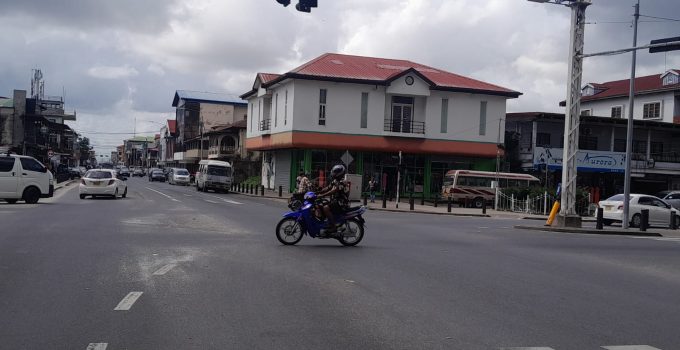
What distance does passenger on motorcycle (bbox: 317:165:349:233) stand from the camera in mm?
14023

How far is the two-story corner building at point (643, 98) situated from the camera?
55.7 metres

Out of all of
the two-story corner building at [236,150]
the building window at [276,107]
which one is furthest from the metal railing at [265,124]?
the two-story corner building at [236,150]

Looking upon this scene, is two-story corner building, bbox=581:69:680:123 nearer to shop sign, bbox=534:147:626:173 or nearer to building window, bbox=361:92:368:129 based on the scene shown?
shop sign, bbox=534:147:626:173

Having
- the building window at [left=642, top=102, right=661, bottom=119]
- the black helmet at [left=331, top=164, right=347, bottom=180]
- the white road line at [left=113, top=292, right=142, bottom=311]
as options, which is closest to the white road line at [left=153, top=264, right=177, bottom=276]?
the white road line at [left=113, top=292, right=142, bottom=311]

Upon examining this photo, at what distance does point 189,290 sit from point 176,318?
62.8 inches

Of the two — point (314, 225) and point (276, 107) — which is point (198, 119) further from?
point (314, 225)

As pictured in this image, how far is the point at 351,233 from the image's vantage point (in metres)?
14.6

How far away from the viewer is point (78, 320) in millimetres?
6879

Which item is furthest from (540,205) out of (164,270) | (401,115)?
(164,270)

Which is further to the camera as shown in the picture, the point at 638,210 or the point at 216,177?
the point at 216,177

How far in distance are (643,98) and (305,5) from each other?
2096 inches

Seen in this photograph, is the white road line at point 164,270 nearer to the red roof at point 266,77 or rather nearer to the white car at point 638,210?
the white car at point 638,210

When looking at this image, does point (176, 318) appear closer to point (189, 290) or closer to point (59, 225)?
point (189, 290)

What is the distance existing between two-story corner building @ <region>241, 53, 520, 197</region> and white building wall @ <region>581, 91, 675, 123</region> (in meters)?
17.4
